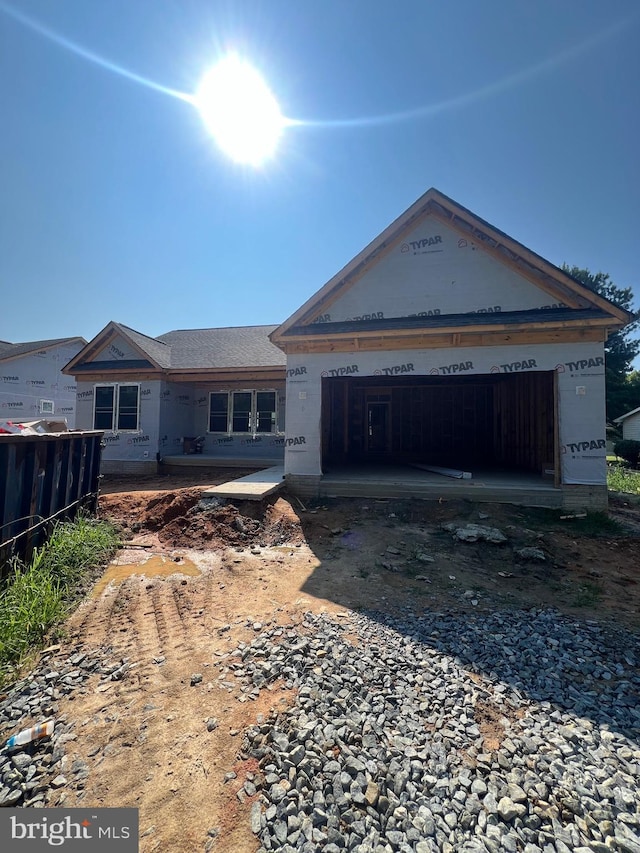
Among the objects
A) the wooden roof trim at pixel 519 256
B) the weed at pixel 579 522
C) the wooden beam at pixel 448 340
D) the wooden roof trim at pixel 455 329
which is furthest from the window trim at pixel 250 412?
the weed at pixel 579 522

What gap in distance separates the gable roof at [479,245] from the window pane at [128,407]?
303 inches

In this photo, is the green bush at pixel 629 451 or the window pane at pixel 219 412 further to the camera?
the green bush at pixel 629 451

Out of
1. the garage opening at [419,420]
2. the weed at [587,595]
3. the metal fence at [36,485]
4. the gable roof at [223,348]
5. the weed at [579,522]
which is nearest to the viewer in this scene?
the metal fence at [36,485]

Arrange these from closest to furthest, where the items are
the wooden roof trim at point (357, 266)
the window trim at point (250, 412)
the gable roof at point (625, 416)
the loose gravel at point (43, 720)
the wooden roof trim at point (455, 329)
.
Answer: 1. the loose gravel at point (43, 720)
2. the wooden roof trim at point (455, 329)
3. the wooden roof trim at point (357, 266)
4. the window trim at point (250, 412)
5. the gable roof at point (625, 416)

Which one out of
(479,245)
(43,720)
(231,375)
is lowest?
(43,720)

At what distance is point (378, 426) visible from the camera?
50.9 ft

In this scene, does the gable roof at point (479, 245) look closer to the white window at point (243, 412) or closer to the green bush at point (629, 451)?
the white window at point (243, 412)

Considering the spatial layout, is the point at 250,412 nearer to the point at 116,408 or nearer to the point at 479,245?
the point at 116,408

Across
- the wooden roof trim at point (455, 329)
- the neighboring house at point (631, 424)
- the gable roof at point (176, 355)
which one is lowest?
the neighboring house at point (631, 424)

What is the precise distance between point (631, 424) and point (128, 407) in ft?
114

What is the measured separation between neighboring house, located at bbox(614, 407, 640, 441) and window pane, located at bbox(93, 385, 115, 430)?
112ft

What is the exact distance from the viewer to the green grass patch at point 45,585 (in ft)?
11.6

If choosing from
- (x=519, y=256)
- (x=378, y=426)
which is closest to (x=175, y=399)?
(x=378, y=426)

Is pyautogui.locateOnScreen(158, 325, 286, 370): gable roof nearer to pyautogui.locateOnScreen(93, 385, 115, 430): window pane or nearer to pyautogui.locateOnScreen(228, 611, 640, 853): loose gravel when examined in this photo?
pyautogui.locateOnScreen(93, 385, 115, 430): window pane
